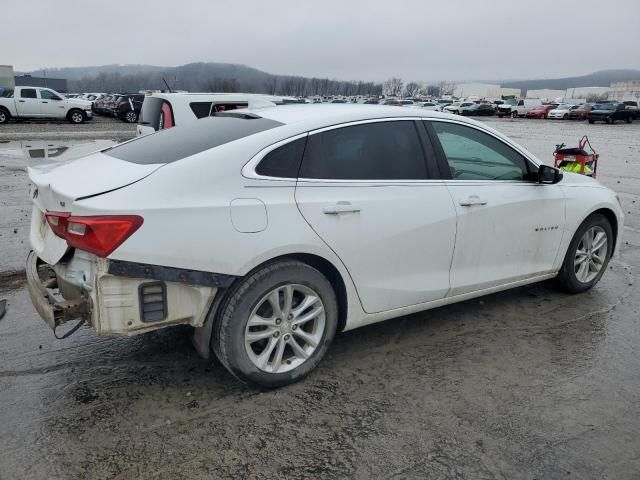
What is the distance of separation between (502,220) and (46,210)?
3043 millimetres

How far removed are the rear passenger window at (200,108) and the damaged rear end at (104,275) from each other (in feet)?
22.0

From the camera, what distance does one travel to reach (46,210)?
9.51 feet

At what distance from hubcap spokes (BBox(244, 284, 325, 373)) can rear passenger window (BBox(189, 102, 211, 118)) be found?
23.4ft

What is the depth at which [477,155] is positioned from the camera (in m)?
4.04

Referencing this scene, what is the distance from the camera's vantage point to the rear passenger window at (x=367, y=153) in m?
3.26

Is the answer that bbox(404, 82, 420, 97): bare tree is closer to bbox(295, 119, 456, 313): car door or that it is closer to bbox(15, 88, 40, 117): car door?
bbox(15, 88, 40, 117): car door

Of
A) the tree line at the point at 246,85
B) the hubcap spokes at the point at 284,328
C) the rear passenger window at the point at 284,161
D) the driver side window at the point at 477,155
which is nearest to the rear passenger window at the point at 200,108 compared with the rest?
the driver side window at the point at 477,155

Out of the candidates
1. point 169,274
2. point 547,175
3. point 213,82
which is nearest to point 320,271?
point 169,274

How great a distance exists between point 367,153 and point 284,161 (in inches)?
24.6

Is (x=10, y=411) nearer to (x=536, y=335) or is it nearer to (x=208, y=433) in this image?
(x=208, y=433)

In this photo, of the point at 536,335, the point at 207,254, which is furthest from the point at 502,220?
the point at 207,254

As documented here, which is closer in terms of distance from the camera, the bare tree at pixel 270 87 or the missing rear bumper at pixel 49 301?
the missing rear bumper at pixel 49 301

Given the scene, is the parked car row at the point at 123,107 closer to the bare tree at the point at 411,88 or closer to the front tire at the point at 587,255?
the front tire at the point at 587,255

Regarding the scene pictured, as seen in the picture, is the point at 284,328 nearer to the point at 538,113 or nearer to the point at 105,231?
→ the point at 105,231
